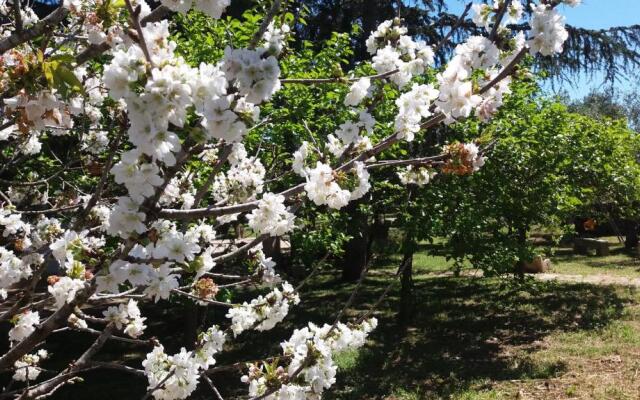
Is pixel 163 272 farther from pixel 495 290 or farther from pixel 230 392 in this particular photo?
pixel 495 290

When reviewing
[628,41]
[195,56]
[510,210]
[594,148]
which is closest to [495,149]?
[510,210]

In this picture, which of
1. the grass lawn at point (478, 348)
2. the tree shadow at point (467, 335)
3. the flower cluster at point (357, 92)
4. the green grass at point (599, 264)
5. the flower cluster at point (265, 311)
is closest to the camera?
the flower cluster at point (357, 92)

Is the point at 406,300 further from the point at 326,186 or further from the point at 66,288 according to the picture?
the point at 66,288

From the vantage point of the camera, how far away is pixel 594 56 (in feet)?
36.5

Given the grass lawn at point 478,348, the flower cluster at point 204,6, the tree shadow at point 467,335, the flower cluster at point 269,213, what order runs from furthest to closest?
the tree shadow at point 467,335, the grass lawn at point 478,348, the flower cluster at point 269,213, the flower cluster at point 204,6

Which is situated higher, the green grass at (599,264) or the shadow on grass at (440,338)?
the green grass at (599,264)

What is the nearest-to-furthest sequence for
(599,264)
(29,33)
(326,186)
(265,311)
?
1. (29,33)
2. (326,186)
3. (265,311)
4. (599,264)

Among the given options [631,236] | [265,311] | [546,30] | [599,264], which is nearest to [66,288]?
[265,311]

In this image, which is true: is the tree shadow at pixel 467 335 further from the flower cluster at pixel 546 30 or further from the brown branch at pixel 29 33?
the brown branch at pixel 29 33

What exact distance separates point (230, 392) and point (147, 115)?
632 centimetres

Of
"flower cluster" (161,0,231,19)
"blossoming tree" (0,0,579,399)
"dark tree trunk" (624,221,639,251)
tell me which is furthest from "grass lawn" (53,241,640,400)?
"dark tree trunk" (624,221,639,251)

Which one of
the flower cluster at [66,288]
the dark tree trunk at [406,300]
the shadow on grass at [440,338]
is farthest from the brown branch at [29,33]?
the dark tree trunk at [406,300]

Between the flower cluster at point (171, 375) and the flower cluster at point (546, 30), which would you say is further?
the flower cluster at point (171, 375)

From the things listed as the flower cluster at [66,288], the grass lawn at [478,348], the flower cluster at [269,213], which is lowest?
the grass lawn at [478,348]
